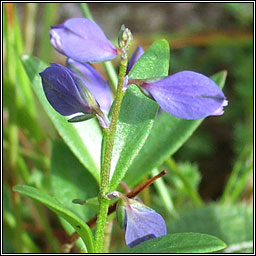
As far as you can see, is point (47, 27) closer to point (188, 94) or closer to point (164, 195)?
point (164, 195)

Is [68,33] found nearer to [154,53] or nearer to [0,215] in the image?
[154,53]

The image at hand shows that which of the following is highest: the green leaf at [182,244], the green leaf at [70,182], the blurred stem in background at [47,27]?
the blurred stem in background at [47,27]

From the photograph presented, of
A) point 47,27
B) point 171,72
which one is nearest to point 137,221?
point 47,27

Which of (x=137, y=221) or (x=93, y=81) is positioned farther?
(x=93, y=81)

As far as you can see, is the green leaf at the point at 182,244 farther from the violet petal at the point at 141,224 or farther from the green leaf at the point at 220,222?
the green leaf at the point at 220,222

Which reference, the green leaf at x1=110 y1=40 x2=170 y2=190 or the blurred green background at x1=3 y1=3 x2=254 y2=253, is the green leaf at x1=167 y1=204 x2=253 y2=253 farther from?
the green leaf at x1=110 y1=40 x2=170 y2=190

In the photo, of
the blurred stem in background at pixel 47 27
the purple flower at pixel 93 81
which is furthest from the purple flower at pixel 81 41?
the blurred stem in background at pixel 47 27

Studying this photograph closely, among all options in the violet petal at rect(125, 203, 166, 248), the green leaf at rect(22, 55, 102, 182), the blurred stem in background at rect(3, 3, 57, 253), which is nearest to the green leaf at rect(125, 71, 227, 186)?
the green leaf at rect(22, 55, 102, 182)
